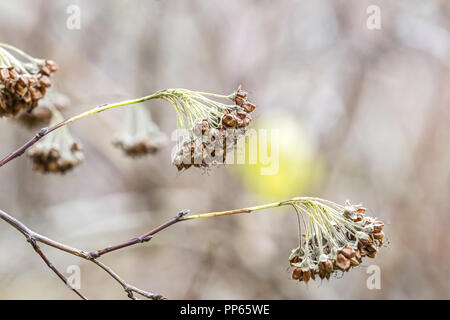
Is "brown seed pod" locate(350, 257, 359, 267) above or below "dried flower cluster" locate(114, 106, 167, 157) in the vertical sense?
below

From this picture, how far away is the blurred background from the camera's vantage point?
14.5 feet

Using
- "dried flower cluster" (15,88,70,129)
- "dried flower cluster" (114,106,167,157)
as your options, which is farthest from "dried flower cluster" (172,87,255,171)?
"dried flower cluster" (114,106,167,157)

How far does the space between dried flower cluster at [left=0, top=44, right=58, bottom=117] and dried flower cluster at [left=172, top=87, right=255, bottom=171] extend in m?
0.55

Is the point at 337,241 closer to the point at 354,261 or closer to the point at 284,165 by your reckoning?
the point at 354,261

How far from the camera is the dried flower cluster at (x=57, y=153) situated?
2070mm

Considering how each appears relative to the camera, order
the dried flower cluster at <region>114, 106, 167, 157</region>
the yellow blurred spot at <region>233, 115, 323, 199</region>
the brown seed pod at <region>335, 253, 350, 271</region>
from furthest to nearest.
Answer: the yellow blurred spot at <region>233, 115, 323, 199</region> → the dried flower cluster at <region>114, 106, 167, 157</region> → the brown seed pod at <region>335, 253, 350, 271</region>

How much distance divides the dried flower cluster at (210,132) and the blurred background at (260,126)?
109 inches

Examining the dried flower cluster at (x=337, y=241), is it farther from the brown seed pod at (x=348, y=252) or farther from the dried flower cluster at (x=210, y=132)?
the dried flower cluster at (x=210, y=132)

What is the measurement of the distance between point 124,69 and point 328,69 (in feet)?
6.78

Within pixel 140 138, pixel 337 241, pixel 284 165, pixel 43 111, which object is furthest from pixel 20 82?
pixel 284 165

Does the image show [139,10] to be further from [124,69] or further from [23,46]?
[23,46]

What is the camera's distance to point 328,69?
4758mm

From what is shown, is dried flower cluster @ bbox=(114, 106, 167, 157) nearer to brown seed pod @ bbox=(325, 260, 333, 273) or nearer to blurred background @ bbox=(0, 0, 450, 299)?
brown seed pod @ bbox=(325, 260, 333, 273)
